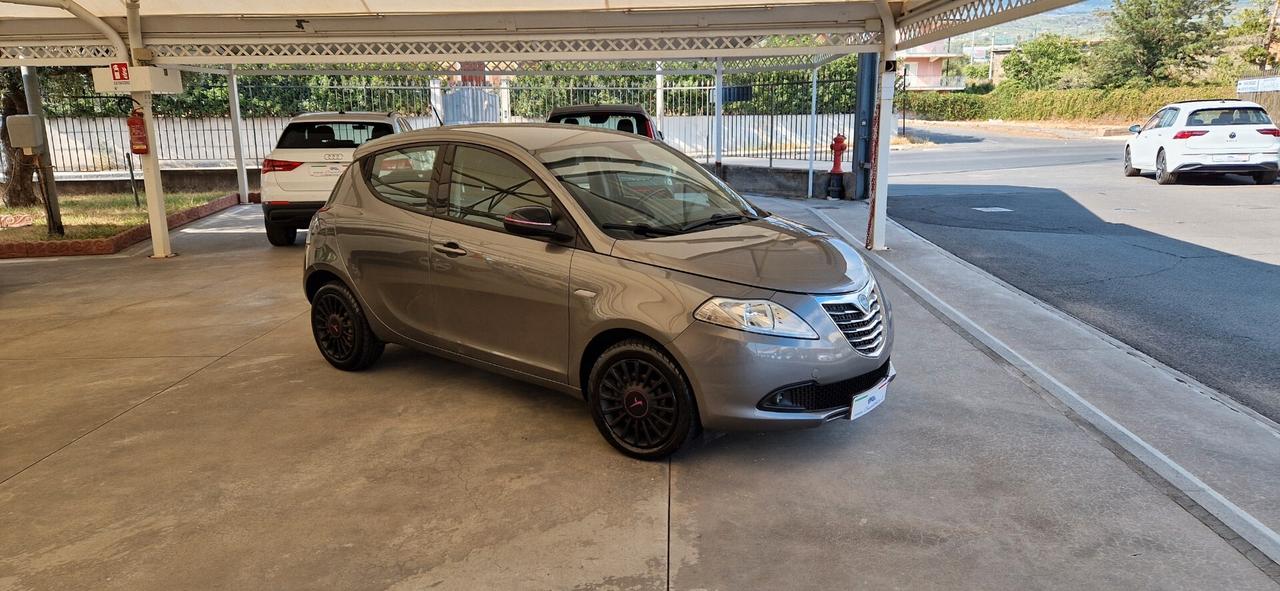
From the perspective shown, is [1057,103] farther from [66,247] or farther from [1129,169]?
[66,247]

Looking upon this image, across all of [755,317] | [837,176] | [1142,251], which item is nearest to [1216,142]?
[837,176]

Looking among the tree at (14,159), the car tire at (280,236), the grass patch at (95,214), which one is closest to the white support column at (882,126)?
the car tire at (280,236)

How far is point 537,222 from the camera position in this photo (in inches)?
172

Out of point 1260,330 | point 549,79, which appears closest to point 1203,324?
point 1260,330

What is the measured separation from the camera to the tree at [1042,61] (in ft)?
187

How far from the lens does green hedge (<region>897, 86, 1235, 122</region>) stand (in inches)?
1659

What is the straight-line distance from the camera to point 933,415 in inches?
193

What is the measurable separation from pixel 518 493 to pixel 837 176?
522 inches

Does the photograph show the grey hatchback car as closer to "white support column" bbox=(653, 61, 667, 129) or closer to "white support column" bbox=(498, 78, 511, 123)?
"white support column" bbox=(653, 61, 667, 129)

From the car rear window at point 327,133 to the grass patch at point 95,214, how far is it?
328 centimetres

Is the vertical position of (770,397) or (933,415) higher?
(770,397)

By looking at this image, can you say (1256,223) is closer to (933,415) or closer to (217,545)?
(933,415)

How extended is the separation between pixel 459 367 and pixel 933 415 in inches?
124

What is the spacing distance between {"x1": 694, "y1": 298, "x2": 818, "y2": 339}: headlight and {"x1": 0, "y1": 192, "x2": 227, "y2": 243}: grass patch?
11.0 metres
